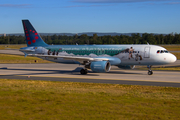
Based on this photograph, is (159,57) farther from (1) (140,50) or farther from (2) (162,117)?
(2) (162,117)

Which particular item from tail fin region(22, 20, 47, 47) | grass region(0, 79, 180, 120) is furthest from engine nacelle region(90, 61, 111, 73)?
tail fin region(22, 20, 47, 47)

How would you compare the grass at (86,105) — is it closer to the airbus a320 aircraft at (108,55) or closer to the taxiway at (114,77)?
the taxiway at (114,77)

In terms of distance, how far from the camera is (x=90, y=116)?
45.8 ft

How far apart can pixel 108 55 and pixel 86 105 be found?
2154 cm

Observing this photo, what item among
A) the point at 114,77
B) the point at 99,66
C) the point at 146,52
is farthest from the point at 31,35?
the point at 146,52

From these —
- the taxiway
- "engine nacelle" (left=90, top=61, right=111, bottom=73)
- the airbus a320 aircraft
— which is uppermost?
the airbus a320 aircraft

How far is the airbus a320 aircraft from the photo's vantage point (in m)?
34.9

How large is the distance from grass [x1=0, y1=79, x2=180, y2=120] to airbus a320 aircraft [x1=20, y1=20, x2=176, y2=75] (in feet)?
42.9

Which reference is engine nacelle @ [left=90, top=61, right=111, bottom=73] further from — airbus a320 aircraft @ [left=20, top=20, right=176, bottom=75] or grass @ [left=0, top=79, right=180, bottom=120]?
grass @ [left=0, top=79, right=180, bottom=120]

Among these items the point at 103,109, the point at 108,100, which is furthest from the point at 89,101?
the point at 103,109

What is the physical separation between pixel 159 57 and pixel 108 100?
A: 19014 mm

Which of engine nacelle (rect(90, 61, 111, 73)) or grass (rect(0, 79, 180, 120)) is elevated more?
engine nacelle (rect(90, 61, 111, 73))

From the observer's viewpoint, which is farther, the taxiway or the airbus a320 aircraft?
the airbus a320 aircraft

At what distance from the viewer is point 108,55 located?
1484 inches
